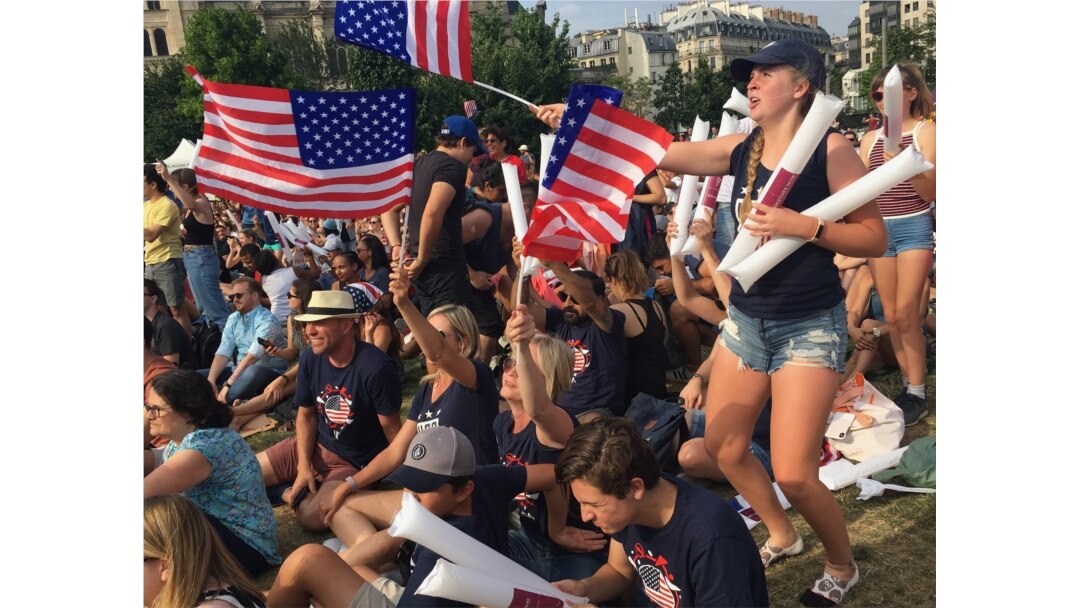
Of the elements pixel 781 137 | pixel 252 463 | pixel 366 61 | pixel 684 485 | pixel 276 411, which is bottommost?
pixel 276 411

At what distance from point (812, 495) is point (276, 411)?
4.74 meters

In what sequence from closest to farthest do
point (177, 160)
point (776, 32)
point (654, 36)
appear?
point (177, 160) < point (776, 32) < point (654, 36)

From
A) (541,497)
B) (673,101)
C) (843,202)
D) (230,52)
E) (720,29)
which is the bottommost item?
(541,497)

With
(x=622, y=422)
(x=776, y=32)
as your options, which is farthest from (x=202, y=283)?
(x=776, y=32)

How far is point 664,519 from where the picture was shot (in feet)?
9.14

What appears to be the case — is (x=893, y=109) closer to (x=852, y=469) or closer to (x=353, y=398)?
(x=852, y=469)

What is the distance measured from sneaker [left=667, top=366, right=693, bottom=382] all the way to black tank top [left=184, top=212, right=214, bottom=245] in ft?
16.0

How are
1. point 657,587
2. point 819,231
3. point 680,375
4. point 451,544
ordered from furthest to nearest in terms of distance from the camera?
1. point 680,375
2. point 819,231
3. point 657,587
4. point 451,544

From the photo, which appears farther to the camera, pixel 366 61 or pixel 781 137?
pixel 366 61

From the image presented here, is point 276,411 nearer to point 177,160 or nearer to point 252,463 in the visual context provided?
point 252,463

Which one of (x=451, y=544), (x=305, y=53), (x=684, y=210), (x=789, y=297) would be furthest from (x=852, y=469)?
(x=305, y=53)

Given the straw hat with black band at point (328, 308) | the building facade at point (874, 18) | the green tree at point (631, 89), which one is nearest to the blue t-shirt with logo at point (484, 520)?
the straw hat with black band at point (328, 308)

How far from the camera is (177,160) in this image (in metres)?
19.0

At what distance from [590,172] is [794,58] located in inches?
42.8
